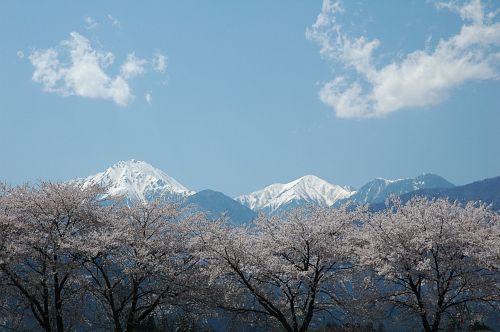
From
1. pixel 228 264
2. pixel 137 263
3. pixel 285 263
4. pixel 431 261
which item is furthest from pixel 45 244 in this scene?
pixel 431 261

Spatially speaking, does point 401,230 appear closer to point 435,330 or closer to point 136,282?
point 435,330

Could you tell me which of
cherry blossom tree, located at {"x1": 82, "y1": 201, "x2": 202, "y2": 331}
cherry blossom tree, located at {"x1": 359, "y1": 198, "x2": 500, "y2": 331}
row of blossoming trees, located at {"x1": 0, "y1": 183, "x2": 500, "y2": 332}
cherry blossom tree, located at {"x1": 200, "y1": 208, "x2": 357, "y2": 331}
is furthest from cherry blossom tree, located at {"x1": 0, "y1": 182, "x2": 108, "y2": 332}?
cherry blossom tree, located at {"x1": 359, "y1": 198, "x2": 500, "y2": 331}

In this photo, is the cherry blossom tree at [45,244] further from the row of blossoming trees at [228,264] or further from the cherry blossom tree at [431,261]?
the cherry blossom tree at [431,261]

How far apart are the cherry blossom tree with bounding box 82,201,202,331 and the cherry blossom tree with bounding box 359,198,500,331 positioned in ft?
37.4

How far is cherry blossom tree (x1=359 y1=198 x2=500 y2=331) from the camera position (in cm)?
2806

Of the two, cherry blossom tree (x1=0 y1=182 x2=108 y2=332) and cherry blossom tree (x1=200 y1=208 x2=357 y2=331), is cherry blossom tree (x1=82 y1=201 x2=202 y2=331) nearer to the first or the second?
cherry blossom tree (x1=0 y1=182 x2=108 y2=332)

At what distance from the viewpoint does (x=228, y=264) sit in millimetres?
28641

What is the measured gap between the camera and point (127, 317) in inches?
1135

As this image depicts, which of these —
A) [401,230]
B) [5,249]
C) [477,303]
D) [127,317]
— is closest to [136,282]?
[127,317]

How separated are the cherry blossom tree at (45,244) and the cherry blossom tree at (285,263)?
7.52 m

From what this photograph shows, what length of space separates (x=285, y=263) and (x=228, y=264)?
3399 mm

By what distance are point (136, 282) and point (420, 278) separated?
16120 mm

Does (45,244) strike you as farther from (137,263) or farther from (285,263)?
A: (285,263)

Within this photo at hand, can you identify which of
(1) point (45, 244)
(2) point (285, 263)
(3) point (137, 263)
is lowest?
(2) point (285, 263)
